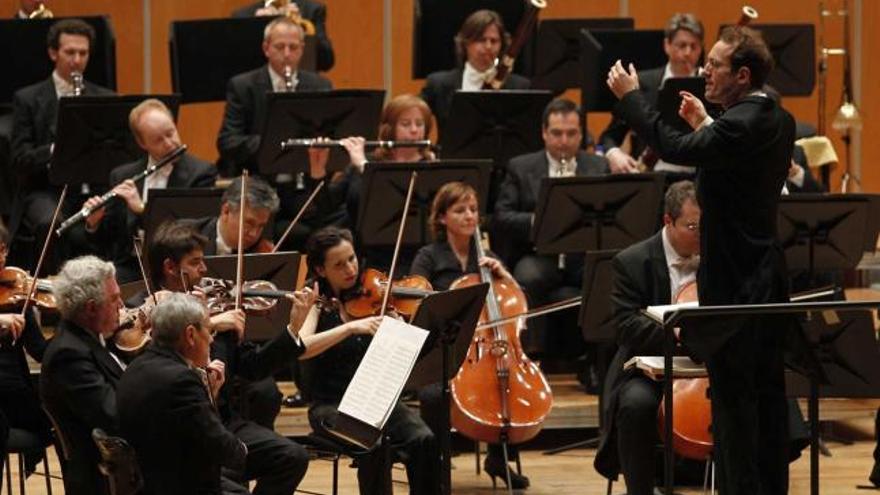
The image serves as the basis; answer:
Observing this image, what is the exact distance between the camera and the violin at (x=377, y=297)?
216 inches

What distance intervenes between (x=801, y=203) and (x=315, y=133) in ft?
6.76

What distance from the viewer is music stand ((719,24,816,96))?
8.28 meters

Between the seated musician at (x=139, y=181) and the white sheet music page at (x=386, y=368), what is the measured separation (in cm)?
217

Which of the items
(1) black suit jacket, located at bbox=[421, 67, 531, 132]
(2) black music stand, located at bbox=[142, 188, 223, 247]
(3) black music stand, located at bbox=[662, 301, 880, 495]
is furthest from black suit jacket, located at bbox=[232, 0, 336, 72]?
(3) black music stand, located at bbox=[662, 301, 880, 495]

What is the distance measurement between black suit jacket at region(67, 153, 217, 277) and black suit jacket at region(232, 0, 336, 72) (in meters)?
1.68

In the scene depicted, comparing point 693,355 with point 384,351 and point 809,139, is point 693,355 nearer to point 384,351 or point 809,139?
point 384,351

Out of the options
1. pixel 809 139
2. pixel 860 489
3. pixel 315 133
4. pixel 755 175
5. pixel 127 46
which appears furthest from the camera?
pixel 127 46

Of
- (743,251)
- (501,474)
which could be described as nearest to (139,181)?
(501,474)

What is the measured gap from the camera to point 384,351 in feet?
15.9

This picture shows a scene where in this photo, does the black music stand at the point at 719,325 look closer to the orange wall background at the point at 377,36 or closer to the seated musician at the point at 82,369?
the seated musician at the point at 82,369

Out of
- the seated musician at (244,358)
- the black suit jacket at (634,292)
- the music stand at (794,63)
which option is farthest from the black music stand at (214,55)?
the black suit jacket at (634,292)

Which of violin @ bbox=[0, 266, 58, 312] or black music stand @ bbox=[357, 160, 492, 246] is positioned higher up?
black music stand @ bbox=[357, 160, 492, 246]

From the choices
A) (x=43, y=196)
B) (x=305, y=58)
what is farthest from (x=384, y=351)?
(x=305, y=58)

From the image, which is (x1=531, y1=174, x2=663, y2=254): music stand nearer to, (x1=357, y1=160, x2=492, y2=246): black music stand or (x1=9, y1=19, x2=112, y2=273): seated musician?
(x1=357, y1=160, x2=492, y2=246): black music stand
